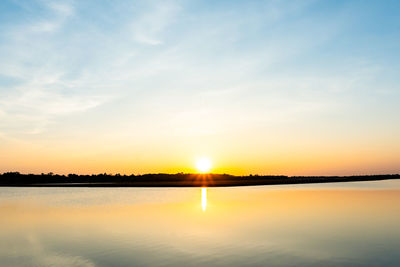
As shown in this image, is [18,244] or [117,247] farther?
[18,244]

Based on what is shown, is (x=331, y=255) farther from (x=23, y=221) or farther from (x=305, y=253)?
(x=23, y=221)

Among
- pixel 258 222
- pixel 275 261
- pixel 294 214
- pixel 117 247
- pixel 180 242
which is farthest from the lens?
pixel 294 214

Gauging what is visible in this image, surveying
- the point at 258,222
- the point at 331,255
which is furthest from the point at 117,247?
the point at 258,222

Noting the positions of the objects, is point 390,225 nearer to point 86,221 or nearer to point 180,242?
point 180,242

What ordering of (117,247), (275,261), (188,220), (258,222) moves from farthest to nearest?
(188,220), (258,222), (117,247), (275,261)

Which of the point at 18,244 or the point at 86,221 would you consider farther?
the point at 86,221

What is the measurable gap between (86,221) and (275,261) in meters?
17.3

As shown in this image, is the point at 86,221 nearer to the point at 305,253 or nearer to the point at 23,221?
the point at 23,221

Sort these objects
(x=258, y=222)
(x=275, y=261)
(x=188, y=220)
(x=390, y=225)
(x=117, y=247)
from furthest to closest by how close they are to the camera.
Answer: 1. (x=188, y=220)
2. (x=258, y=222)
3. (x=390, y=225)
4. (x=117, y=247)
5. (x=275, y=261)

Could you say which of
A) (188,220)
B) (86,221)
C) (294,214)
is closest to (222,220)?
(188,220)

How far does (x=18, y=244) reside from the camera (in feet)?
61.5

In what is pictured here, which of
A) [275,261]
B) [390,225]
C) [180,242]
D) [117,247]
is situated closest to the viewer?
[275,261]

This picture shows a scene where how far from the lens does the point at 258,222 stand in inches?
1017

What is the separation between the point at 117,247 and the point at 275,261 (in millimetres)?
8017
